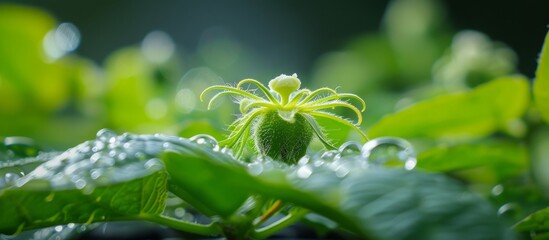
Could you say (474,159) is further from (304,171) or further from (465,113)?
(304,171)

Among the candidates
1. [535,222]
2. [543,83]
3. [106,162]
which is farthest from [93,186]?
[543,83]

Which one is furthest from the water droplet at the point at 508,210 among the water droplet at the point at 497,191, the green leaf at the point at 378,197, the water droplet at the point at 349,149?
the green leaf at the point at 378,197

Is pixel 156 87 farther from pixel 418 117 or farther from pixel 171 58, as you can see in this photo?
pixel 418 117

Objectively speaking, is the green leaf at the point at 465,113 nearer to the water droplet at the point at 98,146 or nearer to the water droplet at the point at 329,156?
the water droplet at the point at 329,156

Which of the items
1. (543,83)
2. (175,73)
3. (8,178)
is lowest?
(8,178)

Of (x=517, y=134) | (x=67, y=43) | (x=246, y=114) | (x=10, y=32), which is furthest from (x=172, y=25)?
(x=246, y=114)
